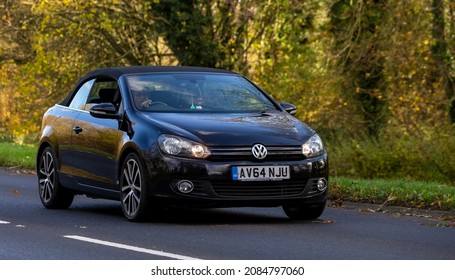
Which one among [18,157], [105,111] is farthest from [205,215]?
[18,157]

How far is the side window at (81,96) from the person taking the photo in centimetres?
1592

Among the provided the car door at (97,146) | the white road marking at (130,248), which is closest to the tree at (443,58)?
the car door at (97,146)

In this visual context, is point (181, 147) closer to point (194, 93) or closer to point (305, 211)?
point (194, 93)

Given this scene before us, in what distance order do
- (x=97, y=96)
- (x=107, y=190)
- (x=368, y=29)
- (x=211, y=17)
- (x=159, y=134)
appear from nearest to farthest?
(x=159, y=134) < (x=107, y=190) < (x=97, y=96) < (x=368, y=29) < (x=211, y=17)

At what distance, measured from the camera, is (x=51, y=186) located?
16125mm

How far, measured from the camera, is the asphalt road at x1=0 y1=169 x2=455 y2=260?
10867mm

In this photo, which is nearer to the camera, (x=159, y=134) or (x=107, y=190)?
(x=159, y=134)

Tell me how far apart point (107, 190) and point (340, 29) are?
18477 mm

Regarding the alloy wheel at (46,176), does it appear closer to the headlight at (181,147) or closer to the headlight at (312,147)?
the headlight at (181,147)

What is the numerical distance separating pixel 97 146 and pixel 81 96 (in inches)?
56.1

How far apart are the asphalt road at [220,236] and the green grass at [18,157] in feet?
32.9

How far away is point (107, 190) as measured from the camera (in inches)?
576
